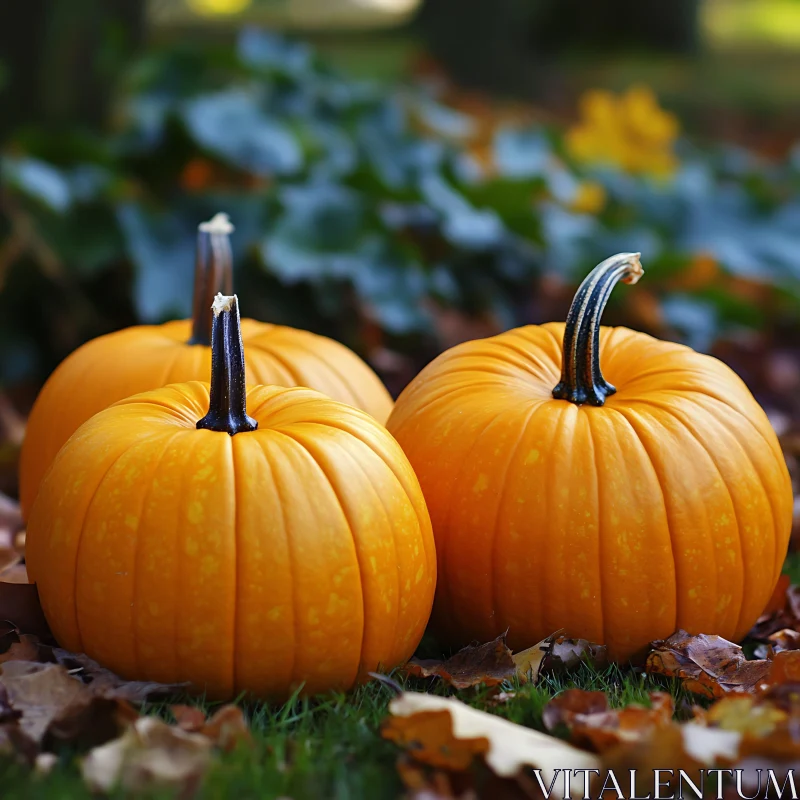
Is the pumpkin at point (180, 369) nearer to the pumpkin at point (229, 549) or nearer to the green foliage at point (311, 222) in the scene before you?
the pumpkin at point (229, 549)

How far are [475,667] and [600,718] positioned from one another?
0.37m

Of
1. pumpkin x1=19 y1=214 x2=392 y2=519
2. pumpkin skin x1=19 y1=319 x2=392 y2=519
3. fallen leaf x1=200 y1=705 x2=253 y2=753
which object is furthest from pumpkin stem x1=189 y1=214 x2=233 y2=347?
fallen leaf x1=200 y1=705 x2=253 y2=753

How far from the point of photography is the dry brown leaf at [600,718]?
5.62ft

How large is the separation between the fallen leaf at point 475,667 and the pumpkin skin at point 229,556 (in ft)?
0.33

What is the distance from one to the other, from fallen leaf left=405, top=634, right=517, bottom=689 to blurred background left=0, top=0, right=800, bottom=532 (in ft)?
5.99

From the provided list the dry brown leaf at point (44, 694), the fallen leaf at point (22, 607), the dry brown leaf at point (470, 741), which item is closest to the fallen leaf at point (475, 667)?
the dry brown leaf at point (470, 741)

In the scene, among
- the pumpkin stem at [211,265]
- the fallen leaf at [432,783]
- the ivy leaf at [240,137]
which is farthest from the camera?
the ivy leaf at [240,137]

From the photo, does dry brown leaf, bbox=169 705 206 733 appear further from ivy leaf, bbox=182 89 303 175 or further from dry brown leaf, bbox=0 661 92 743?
ivy leaf, bbox=182 89 303 175

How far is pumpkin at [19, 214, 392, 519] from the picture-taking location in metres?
2.56

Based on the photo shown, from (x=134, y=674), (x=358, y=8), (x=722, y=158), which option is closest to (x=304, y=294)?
(x=134, y=674)

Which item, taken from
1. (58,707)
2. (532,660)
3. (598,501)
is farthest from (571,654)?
(58,707)

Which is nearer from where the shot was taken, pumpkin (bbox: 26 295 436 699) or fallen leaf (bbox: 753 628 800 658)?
pumpkin (bbox: 26 295 436 699)

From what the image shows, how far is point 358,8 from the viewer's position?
787 inches

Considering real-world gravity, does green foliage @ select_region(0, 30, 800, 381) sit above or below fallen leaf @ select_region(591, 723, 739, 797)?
above
